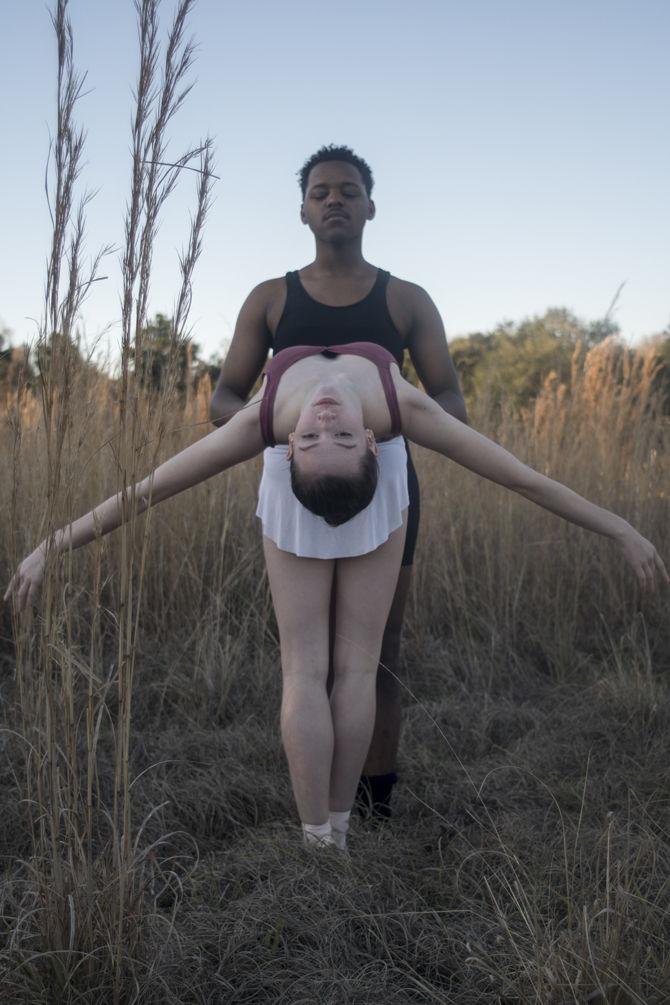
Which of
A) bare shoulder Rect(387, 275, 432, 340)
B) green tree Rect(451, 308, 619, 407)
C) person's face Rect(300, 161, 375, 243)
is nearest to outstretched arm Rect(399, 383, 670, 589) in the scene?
bare shoulder Rect(387, 275, 432, 340)

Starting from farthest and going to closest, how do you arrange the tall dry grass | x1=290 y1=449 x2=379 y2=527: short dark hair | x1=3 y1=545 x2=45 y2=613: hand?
x1=290 y1=449 x2=379 y2=527: short dark hair, x1=3 y1=545 x2=45 y2=613: hand, the tall dry grass

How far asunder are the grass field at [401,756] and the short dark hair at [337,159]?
813 millimetres

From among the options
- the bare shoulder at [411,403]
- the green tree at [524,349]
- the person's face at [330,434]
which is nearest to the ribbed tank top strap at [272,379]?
the person's face at [330,434]

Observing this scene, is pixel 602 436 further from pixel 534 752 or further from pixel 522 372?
pixel 522 372

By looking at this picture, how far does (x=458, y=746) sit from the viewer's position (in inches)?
122

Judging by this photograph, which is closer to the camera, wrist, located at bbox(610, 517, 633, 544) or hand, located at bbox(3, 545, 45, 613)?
hand, located at bbox(3, 545, 45, 613)

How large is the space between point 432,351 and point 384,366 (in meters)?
0.51

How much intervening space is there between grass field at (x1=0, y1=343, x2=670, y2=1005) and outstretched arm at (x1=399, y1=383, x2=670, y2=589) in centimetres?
58

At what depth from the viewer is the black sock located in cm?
256

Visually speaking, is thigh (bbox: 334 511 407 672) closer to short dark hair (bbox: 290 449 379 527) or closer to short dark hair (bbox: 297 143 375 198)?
short dark hair (bbox: 290 449 379 527)

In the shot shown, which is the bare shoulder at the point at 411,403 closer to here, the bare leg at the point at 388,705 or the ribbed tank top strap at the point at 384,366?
the ribbed tank top strap at the point at 384,366

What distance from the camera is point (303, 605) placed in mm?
2090

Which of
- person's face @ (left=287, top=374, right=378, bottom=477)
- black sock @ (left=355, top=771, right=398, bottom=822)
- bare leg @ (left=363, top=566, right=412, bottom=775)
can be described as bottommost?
black sock @ (left=355, top=771, right=398, bottom=822)

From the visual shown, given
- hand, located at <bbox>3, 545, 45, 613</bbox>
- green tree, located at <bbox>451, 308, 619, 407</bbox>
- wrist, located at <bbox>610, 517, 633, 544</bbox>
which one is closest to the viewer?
hand, located at <bbox>3, 545, 45, 613</bbox>
